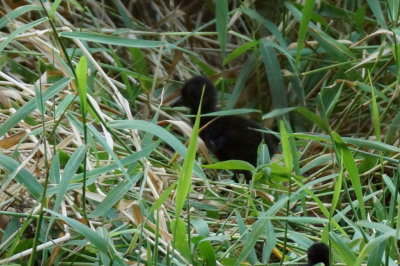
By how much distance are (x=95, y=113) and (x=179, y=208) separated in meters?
0.32

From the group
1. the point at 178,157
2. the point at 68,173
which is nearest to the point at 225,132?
the point at 178,157

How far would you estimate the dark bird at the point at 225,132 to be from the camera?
2.98 metres

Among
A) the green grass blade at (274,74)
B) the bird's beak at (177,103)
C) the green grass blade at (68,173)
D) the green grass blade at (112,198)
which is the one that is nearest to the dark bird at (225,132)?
the bird's beak at (177,103)

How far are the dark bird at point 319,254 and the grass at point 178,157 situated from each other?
8 cm

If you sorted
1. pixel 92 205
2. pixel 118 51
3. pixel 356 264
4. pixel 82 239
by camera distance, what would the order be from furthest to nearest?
pixel 118 51
pixel 92 205
pixel 82 239
pixel 356 264

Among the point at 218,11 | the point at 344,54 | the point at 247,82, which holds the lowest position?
the point at 247,82

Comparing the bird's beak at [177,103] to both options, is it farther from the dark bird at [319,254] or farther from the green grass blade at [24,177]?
the dark bird at [319,254]

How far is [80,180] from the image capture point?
198 centimetres

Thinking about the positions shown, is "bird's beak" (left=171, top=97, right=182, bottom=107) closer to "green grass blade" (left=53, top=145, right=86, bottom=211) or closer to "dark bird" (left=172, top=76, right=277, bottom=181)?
"dark bird" (left=172, top=76, right=277, bottom=181)

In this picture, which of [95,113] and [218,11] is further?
[218,11]

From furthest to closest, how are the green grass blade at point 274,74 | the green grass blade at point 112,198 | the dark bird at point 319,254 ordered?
the green grass blade at point 274,74
the green grass blade at point 112,198
the dark bird at point 319,254

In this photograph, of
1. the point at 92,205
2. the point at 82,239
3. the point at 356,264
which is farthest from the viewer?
the point at 92,205

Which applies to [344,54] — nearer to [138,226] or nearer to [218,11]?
[218,11]

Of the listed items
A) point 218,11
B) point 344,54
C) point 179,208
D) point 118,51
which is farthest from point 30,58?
point 179,208
